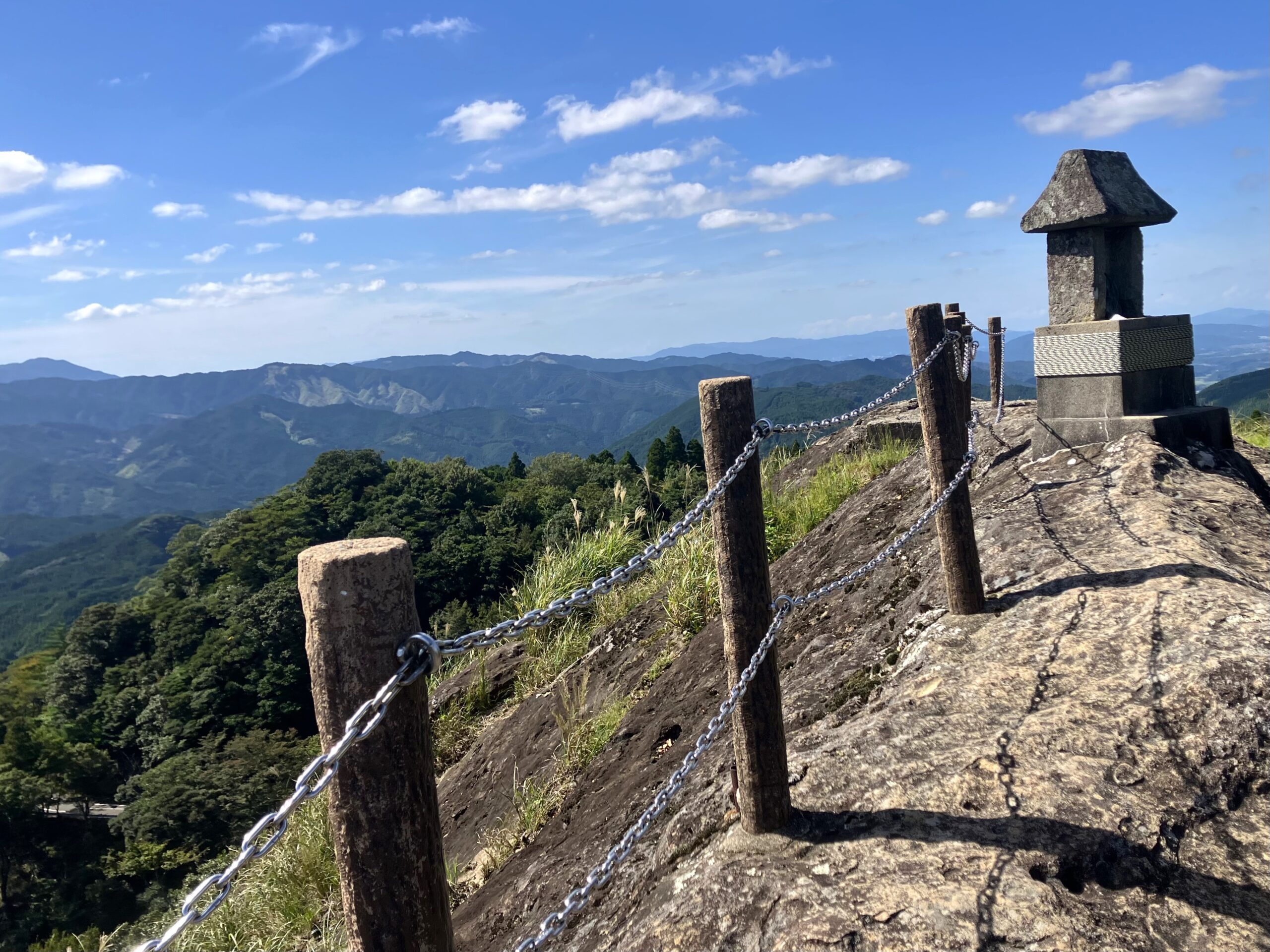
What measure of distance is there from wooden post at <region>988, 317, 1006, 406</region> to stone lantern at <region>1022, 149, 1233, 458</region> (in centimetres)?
296

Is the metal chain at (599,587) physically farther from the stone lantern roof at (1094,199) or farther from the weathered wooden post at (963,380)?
the stone lantern roof at (1094,199)

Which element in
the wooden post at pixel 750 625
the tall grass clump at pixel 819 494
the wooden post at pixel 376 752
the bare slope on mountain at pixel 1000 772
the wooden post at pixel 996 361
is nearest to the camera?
the wooden post at pixel 376 752

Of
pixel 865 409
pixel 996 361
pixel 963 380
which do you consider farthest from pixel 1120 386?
pixel 996 361

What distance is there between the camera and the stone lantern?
237 inches

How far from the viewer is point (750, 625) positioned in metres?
2.97

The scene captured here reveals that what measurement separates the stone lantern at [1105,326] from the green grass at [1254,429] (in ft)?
13.5

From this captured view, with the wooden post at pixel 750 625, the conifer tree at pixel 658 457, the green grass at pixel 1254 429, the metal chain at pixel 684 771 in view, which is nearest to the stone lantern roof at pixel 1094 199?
the metal chain at pixel 684 771

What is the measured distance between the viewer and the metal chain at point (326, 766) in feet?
4.98

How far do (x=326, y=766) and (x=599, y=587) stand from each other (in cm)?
80

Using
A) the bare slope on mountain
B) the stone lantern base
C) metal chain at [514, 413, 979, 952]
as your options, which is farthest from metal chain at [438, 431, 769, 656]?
the stone lantern base

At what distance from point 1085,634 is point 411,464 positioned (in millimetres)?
51441

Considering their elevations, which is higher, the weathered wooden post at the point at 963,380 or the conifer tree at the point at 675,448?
the weathered wooden post at the point at 963,380

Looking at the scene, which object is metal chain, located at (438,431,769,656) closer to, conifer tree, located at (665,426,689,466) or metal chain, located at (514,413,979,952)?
metal chain, located at (514,413,979,952)

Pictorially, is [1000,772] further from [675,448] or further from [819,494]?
[675,448]
